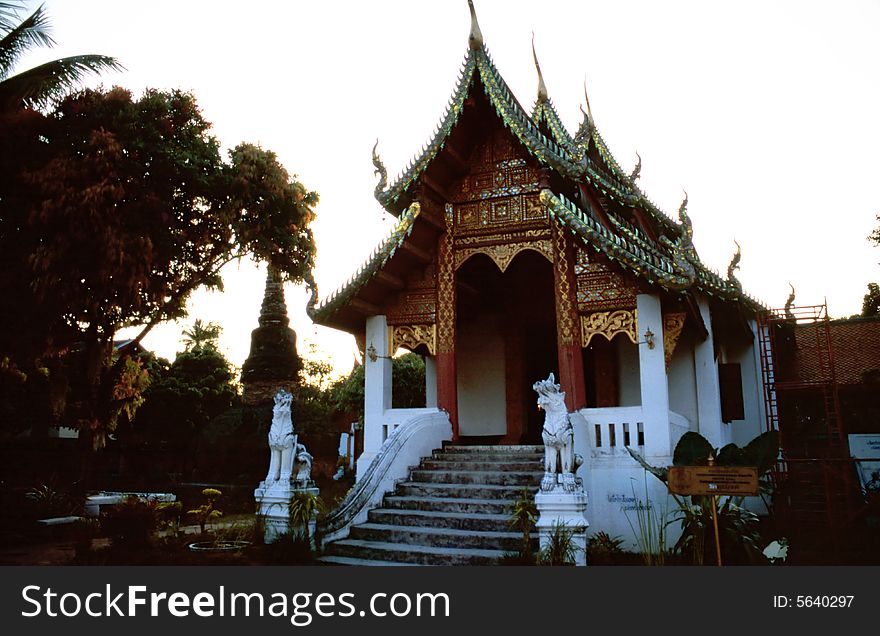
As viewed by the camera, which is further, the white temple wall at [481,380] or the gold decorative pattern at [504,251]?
the white temple wall at [481,380]

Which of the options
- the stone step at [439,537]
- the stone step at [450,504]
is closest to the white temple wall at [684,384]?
the stone step at [450,504]

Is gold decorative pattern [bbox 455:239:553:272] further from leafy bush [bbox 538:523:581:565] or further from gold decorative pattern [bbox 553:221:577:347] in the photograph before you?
leafy bush [bbox 538:523:581:565]

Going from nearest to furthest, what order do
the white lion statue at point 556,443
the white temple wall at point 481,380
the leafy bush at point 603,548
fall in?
the white lion statue at point 556,443
the leafy bush at point 603,548
the white temple wall at point 481,380

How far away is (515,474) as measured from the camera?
8.41 metres

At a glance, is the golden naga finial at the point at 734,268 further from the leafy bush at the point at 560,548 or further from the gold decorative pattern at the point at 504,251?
the leafy bush at the point at 560,548

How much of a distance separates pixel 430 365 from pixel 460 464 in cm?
427

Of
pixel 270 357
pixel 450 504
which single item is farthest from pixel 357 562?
pixel 270 357

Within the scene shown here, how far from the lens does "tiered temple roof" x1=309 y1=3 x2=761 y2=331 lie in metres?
9.13

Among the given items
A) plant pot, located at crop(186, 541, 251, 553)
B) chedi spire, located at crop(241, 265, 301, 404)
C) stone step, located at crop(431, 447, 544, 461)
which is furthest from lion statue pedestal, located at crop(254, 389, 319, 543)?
chedi spire, located at crop(241, 265, 301, 404)

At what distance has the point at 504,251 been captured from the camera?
34.1ft

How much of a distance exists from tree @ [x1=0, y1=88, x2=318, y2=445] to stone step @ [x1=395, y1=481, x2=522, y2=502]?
145 inches

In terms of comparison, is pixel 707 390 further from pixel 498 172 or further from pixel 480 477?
pixel 498 172

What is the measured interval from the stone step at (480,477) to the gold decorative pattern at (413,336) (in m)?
2.19

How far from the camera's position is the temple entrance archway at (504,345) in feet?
40.8
